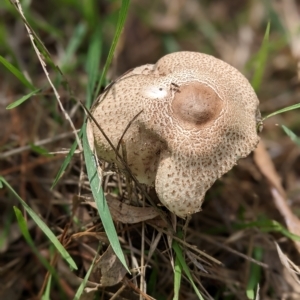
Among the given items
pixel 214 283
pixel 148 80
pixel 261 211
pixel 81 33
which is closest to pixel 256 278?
pixel 214 283

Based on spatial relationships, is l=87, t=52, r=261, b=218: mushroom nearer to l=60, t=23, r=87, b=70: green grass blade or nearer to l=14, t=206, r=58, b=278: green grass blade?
l=14, t=206, r=58, b=278: green grass blade

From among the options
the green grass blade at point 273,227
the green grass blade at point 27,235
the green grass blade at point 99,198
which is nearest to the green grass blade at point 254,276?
the green grass blade at point 273,227

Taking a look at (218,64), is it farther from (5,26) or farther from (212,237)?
(5,26)

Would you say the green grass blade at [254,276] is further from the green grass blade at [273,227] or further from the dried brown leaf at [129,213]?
the dried brown leaf at [129,213]

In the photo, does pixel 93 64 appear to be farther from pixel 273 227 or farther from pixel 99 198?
pixel 273 227

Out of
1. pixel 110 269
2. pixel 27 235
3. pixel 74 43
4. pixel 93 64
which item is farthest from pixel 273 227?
pixel 74 43

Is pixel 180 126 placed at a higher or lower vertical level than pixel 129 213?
higher
